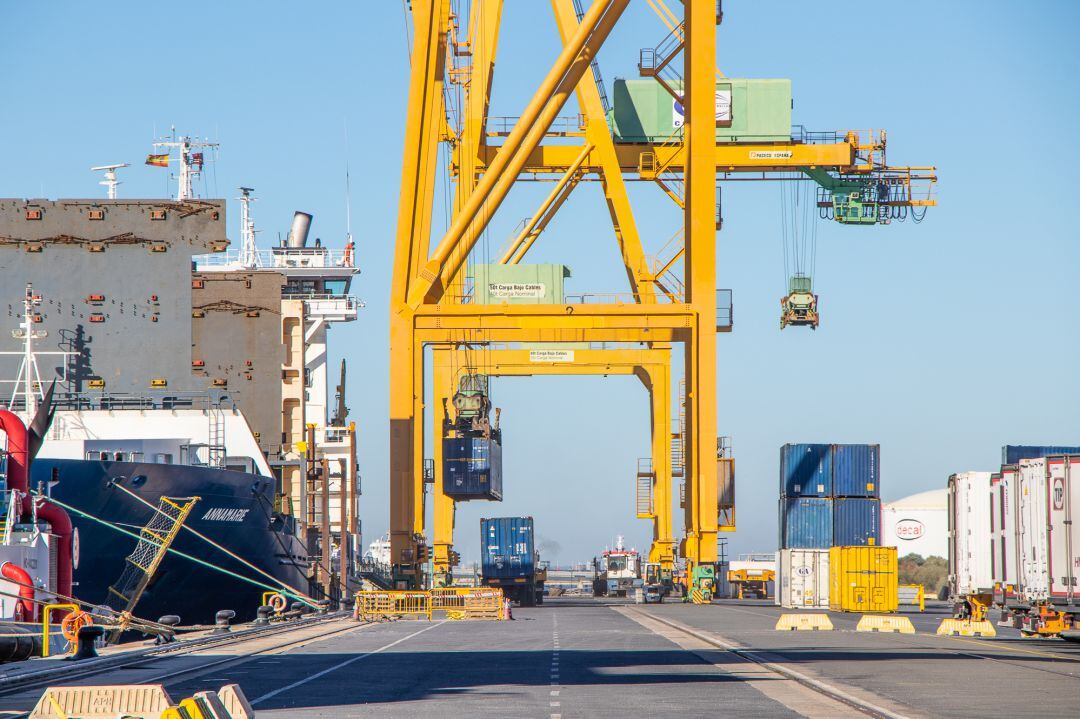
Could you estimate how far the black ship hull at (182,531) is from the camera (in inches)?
1204

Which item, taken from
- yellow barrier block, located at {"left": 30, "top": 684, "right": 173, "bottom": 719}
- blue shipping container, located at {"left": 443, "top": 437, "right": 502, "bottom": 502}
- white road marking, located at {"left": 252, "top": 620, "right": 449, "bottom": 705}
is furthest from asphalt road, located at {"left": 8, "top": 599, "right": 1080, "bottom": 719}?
blue shipping container, located at {"left": 443, "top": 437, "right": 502, "bottom": 502}

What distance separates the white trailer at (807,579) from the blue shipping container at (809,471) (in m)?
3.65

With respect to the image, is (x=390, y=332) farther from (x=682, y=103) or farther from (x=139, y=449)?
(x=682, y=103)

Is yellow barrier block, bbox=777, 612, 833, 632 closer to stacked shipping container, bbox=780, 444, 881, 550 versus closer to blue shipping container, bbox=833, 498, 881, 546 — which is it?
stacked shipping container, bbox=780, 444, 881, 550

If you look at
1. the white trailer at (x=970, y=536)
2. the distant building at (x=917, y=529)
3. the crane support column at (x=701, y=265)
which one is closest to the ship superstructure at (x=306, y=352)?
the crane support column at (x=701, y=265)

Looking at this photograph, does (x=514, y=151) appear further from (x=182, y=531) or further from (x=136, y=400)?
(x=182, y=531)

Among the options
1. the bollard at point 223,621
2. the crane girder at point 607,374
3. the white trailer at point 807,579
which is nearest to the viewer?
the bollard at point 223,621

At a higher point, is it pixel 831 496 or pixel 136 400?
pixel 136 400

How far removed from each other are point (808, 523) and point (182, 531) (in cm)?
2581

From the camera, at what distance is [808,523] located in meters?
52.7

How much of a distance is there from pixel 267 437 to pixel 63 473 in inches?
675

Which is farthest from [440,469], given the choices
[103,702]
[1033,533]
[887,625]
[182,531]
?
[103,702]

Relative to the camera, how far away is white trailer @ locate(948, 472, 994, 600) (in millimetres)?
28688

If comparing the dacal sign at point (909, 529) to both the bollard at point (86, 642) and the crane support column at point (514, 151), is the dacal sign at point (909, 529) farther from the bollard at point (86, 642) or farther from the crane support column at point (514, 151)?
the bollard at point (86, 642)
